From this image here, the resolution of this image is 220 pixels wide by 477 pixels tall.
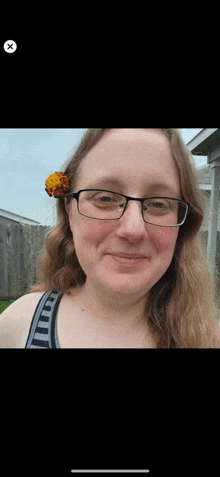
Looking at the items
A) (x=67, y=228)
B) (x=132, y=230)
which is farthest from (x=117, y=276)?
(x=67, y=228)

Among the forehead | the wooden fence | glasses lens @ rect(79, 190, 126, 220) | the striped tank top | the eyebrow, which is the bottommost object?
the striped tank top

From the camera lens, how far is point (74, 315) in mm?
958

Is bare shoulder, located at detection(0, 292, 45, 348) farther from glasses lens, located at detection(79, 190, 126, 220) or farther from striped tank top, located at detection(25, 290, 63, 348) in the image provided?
A: glasses lens, located at detection(79, 190, 126, 220)

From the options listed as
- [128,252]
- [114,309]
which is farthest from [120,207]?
[114,309]

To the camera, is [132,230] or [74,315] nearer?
[132,230]

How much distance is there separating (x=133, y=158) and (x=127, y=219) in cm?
17

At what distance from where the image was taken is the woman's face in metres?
0.78

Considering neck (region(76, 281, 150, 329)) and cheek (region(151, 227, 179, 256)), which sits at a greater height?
cheek (region(151, 227, 179, 256))

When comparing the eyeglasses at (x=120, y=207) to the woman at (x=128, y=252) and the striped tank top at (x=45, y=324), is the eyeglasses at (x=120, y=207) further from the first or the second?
the striped tank top at (x=45, y=324)
